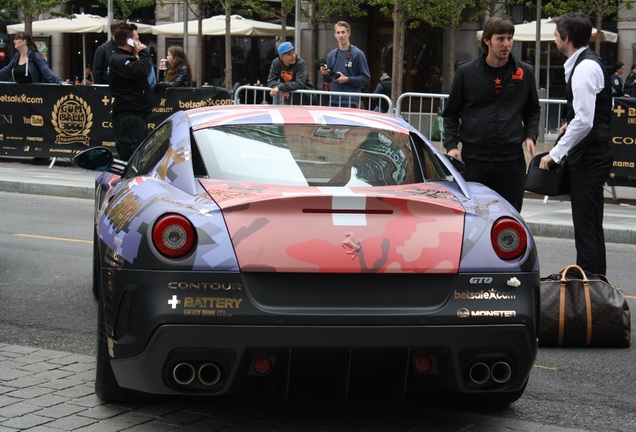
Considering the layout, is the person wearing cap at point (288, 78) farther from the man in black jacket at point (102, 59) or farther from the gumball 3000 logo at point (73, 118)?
the gumball 3000 logo at point (73, 118)

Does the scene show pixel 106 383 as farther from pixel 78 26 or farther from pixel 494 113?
pixel 78 26

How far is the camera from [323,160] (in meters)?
5.15

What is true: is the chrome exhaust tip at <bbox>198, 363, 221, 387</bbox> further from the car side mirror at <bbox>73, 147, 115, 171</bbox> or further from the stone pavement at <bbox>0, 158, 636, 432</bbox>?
the car side mirror at <bbox>73, 147, 115, 171</bbox>

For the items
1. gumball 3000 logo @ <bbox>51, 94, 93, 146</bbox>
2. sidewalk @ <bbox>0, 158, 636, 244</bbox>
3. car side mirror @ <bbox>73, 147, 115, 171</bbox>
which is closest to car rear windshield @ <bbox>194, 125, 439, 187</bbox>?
car side mirror @ <bbox>73, 147, 115, 171</bbox>

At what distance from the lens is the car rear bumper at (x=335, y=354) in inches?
167

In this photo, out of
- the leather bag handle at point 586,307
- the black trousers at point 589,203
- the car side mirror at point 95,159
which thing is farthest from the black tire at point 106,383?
the black trousers at point 589,203

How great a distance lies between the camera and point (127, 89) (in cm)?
1165

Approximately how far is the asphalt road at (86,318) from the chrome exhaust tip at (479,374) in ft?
2.17

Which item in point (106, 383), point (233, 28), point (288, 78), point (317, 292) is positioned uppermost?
point (233, 28)

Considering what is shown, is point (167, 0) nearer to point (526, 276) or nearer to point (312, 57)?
point (312, 57)

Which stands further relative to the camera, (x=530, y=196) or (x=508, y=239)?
(x=530, y=196)

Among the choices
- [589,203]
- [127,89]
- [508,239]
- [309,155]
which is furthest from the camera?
[127,89]

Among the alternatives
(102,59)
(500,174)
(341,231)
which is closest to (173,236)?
(341,231)

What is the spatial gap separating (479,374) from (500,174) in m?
3.06
